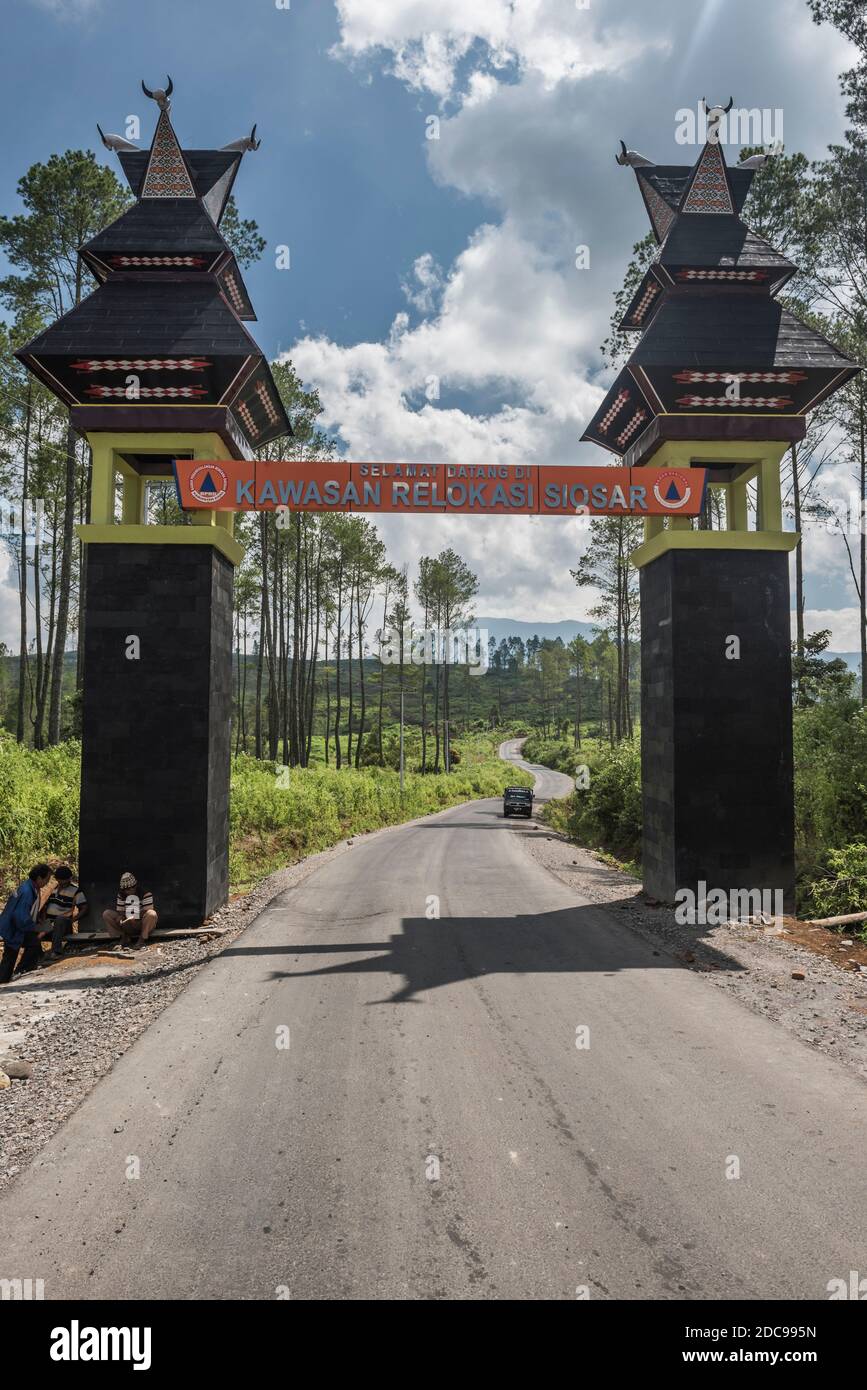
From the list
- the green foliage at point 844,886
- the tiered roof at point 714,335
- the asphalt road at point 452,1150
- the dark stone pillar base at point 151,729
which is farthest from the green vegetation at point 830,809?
the dark stone pillar base at point 151,729

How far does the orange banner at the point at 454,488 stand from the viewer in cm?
1014

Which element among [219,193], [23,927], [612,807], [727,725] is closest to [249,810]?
[23,927]

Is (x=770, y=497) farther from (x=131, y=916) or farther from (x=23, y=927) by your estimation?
(x=23, y=927)

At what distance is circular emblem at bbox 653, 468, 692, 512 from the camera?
33.7 feet

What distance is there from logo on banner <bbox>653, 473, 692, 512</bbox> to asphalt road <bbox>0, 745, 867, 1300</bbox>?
6342 millimetres

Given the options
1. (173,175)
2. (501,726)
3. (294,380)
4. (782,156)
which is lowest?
(501,726)

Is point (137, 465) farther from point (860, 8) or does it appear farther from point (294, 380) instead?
point (860, 8)

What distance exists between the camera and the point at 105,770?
9.88 m

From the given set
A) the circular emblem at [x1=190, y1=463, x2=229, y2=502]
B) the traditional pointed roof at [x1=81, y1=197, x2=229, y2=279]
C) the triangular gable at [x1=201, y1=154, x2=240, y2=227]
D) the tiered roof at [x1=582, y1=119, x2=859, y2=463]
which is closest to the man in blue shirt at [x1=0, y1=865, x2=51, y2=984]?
the circular emblem at [x1=190, y1=463, x2=229, y2=502]

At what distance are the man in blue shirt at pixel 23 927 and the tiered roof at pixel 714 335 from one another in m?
10.6

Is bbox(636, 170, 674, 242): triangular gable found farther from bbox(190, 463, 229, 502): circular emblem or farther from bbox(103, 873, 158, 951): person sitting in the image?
bbox(103, 873, 158, 951): person sitting

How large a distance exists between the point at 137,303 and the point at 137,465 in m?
2.29
